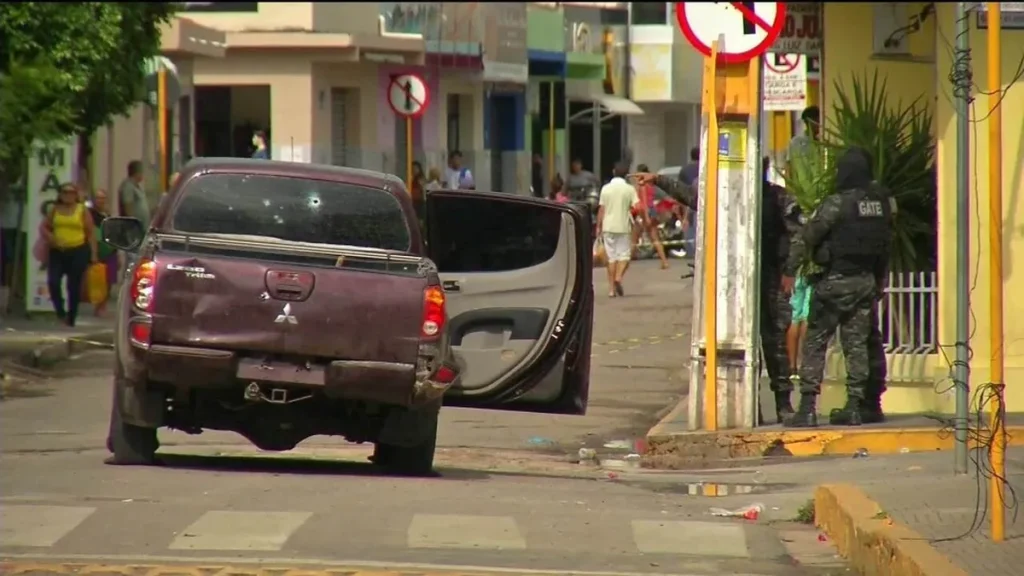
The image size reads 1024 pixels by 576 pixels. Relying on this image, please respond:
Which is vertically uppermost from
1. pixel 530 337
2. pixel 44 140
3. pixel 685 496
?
pixel 44 140

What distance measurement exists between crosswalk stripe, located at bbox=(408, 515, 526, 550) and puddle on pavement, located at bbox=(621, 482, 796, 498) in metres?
2.13

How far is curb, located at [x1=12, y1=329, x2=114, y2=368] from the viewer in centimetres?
1881

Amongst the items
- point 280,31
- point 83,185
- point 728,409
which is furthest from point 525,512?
point 280,31

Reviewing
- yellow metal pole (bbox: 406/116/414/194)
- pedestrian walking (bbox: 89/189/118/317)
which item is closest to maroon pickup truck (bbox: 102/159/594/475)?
pedestrian walking (bbox: 89/189/118/317)

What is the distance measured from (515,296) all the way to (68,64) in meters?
9.50

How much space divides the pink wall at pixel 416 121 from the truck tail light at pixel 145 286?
3052 centimetres

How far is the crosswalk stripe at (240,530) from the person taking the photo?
27.7 ft

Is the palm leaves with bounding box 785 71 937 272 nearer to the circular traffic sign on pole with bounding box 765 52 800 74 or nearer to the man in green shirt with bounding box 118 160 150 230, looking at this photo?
the circular traffic sign on pole with bounding box 765 52 800 74

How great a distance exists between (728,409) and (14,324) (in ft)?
37.3

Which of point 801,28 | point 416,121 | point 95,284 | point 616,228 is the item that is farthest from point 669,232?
point 801,28

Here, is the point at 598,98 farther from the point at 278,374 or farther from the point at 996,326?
the point at 996,326

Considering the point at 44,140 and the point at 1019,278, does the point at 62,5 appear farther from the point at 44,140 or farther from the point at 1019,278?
the point at 1019,278

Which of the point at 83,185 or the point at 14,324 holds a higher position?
the point at 83,185

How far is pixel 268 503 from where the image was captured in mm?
9664
